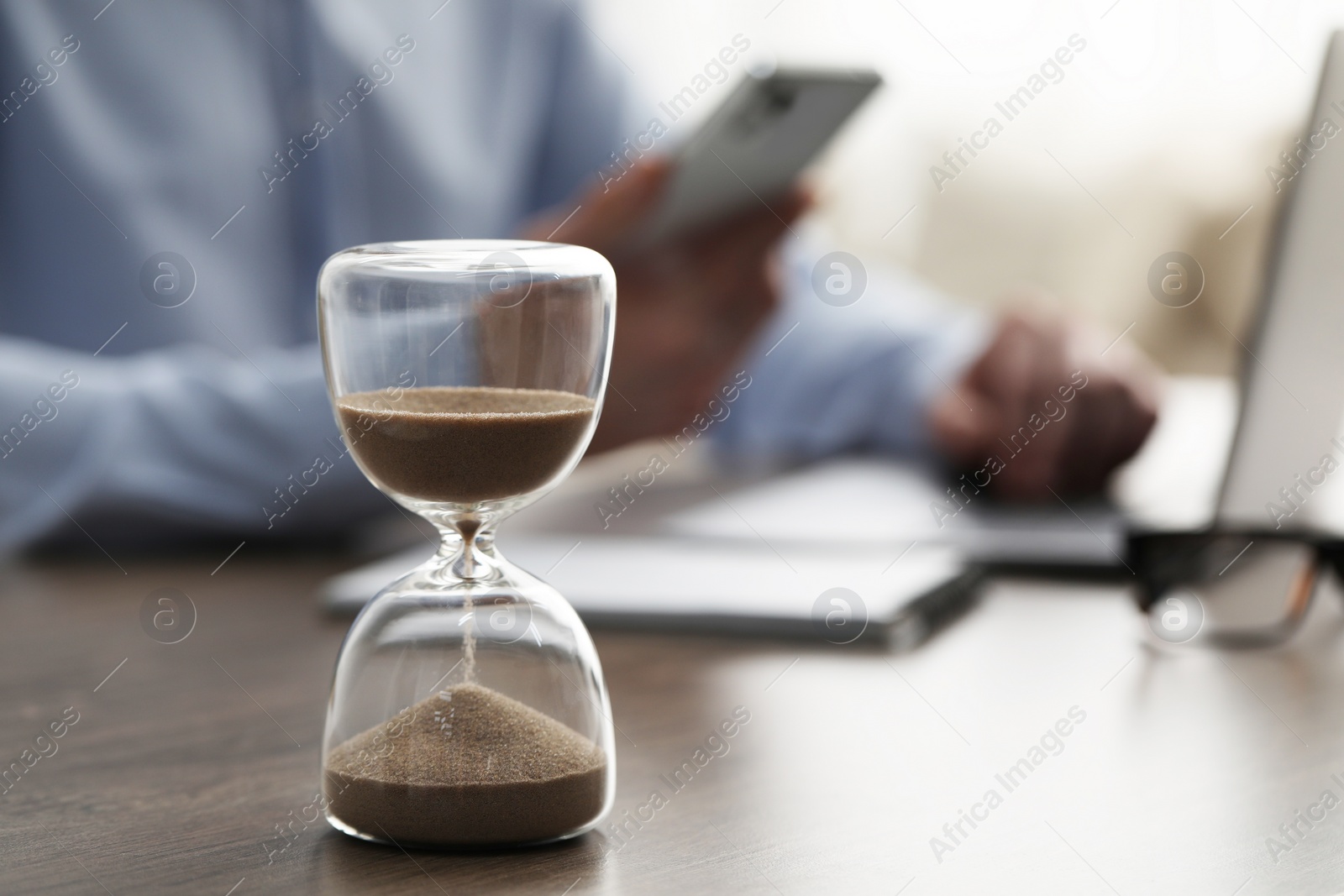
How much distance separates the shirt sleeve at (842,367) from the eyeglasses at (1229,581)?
568mm

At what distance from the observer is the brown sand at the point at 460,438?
524mm

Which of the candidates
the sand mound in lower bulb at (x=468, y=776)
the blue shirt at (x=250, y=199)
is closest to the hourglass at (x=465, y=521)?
the sand mound in lower bulb at (x=468, y=776)

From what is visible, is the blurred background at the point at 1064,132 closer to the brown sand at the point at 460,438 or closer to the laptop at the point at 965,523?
the laptop at the point at 965,523

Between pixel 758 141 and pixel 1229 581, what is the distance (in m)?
0.50

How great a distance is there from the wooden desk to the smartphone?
403 millimetres

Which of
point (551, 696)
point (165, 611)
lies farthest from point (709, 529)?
point (551, 696)

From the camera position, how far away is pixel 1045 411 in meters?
1.38

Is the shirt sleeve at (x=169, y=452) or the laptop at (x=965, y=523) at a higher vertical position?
the laptop at (x=965, y=523)

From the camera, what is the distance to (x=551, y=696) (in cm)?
57

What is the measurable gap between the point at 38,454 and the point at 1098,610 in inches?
39.3

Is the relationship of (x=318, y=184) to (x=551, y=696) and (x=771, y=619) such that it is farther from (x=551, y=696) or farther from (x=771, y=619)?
(x=551, y=696)

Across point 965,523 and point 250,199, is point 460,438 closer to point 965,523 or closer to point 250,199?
point 965,523

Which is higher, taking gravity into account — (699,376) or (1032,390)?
(1032,390)

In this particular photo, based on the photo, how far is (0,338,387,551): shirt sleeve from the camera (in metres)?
1.18
